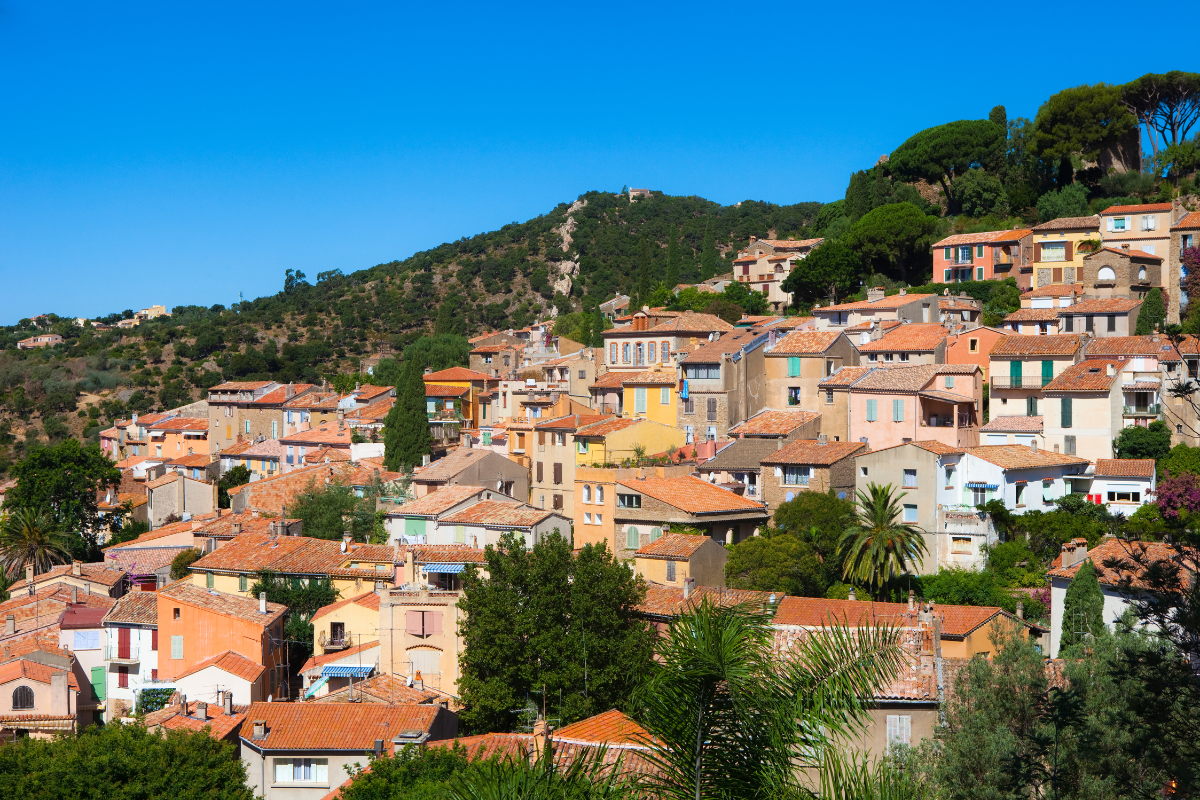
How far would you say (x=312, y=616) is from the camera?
40062 millimetres

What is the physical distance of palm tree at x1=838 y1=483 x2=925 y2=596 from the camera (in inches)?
1442

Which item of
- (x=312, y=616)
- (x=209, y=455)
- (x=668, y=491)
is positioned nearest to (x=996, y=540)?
(x=668, y=491)

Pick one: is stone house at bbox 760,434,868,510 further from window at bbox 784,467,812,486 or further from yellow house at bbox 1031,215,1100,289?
yellow house at bbox 1031,215,1100,289

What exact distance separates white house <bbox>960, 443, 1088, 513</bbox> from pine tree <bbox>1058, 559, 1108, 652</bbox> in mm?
7099

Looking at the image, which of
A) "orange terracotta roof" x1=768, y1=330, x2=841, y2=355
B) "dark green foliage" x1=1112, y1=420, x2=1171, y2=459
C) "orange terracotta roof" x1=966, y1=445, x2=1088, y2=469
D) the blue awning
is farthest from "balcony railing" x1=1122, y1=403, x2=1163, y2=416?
the blue awning

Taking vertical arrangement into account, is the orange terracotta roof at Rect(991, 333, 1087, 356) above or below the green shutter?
above

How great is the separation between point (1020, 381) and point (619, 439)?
16.6m

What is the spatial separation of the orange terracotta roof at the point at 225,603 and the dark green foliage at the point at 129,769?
1027cm

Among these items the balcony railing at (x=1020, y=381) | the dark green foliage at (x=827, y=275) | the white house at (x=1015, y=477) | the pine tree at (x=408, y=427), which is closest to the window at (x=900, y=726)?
the white house at (x=1015, y=477)

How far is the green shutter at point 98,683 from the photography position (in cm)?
4026

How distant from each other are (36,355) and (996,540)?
393 feet

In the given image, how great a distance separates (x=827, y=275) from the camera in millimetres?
69875

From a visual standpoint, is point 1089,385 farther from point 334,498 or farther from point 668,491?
point 334,498

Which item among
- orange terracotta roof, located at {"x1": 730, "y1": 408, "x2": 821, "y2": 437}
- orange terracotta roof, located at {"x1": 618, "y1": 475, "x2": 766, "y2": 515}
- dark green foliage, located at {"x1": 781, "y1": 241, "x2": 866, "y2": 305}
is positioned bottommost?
orange terracotta roof, located at {"x1": 618, "y1": 475, "x2": 766, "y2": 515}
